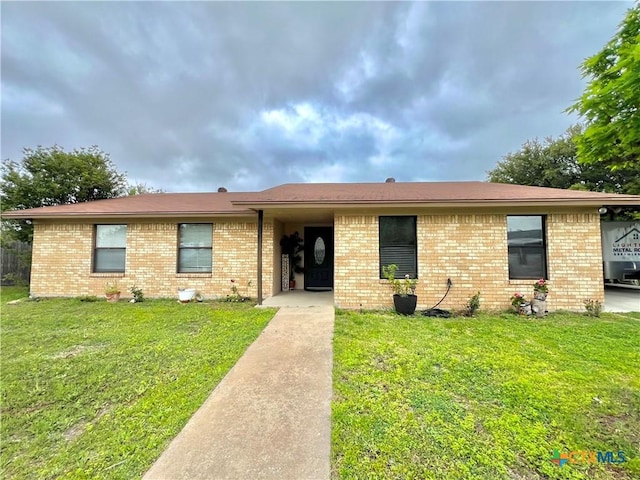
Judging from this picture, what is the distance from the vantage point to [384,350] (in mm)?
4023

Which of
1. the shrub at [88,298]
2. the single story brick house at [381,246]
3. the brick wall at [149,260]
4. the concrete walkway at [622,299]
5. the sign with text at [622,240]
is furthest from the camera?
the sign with text at [622,240]

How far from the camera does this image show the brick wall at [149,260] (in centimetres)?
811

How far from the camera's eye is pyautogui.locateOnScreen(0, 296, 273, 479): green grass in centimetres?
204

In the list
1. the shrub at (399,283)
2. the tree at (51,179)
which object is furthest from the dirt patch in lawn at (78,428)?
the tree at (51,179)

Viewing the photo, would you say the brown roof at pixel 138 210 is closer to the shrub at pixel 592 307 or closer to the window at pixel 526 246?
the window at pixel 526 246

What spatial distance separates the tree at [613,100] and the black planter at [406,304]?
12.6ft

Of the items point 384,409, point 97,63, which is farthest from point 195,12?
point 384,409

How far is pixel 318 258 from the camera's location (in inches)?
391

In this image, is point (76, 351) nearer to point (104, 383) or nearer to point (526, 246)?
point (104, 383)

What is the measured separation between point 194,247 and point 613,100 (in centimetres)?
907

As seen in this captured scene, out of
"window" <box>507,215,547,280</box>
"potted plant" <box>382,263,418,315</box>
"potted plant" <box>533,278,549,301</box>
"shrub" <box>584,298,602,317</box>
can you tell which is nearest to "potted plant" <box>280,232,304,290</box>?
"potted plant" <box>382,263,418,315</box>

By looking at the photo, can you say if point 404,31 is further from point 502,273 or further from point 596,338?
point 596,338

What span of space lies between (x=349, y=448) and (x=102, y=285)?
9288mm

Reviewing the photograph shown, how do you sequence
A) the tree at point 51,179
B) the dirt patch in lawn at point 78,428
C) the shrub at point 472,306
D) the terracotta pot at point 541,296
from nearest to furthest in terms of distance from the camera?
1. the dirt patch in lawn at point 78,428
2. the terracotta pot at point 541,296
3. the shrub at point 472,306
4. the tree at point 51,179
